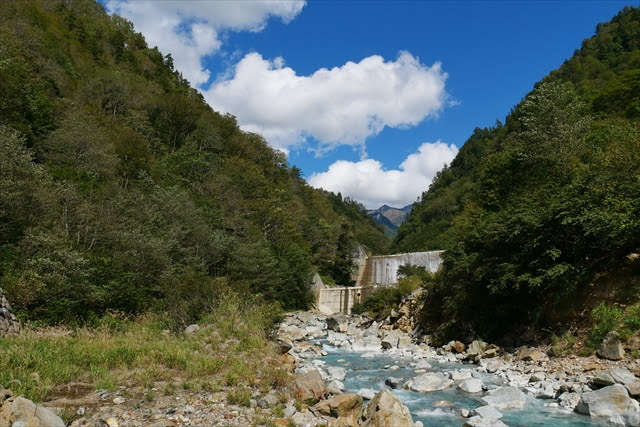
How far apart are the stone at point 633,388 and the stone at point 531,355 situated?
17.1ft

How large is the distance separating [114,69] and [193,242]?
44.2 m

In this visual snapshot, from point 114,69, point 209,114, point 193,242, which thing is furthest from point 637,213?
point 114,69

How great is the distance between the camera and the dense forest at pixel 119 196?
57.1 ft

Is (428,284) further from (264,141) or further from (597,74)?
(597,74)

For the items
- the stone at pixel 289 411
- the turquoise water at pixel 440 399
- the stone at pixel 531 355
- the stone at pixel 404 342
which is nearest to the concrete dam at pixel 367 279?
the stone at pixel 404 342

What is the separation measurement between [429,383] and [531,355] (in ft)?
16.8

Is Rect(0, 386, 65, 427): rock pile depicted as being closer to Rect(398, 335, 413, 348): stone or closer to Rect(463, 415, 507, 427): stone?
Rect(463, 415, 507, 427): stone

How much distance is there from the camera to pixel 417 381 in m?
14.4

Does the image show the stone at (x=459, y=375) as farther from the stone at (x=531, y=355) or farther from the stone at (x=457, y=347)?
the stone at (x=457, y=347)

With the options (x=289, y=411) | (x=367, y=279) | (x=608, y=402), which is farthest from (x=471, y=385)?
(x=367, y=279)

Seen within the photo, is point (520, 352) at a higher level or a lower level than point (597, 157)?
lower

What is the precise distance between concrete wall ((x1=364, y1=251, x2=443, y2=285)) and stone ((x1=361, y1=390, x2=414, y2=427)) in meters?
48.7

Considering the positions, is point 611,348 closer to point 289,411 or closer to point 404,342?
point 289,411

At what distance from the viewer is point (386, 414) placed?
8617mm
